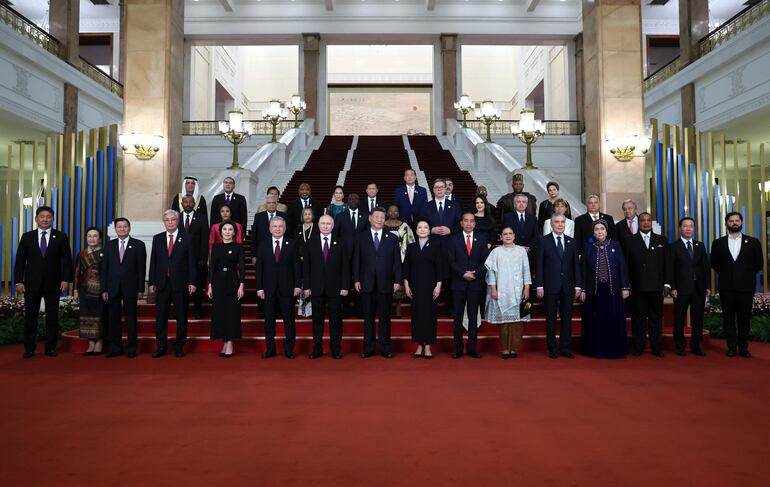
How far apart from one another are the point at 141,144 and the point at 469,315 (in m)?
5.73

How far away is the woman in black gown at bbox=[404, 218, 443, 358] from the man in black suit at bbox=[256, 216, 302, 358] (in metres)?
1.21

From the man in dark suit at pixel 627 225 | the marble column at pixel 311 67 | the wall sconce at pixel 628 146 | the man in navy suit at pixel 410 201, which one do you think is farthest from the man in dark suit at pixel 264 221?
the marble column at pixel 311 67

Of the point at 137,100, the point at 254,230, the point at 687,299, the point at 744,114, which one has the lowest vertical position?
the point at 687,299

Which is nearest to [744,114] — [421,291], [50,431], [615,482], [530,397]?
[421,291]

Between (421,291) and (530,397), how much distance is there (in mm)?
2051

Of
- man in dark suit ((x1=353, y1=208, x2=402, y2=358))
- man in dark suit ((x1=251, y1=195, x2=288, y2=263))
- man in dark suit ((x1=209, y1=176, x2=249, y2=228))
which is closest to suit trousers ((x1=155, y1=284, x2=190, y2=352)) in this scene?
man in dark suit ((x1=251, y1=195, x2=288, y2=263))

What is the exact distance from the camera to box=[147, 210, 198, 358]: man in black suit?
20.5 feet

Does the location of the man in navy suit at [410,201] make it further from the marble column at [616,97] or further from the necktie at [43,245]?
the necktie at [43,245]

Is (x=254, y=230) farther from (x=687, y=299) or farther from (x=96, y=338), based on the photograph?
(x=687, y=299)

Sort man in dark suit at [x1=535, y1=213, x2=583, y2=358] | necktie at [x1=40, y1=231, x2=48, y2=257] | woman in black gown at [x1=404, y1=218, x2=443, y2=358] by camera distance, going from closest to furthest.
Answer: woman in black gown at [x1=404, y1=218, x2=443, y2=358]
man in dark suit at [x1=535, y1=213, x2=583, y2=358]
necktie at [x1=40, y1=231, x2=48, y2=257]

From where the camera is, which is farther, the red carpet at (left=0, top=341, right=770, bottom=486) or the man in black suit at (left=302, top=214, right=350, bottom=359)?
the man in black suit at (left=302, top=214, right=350, bottom=359)

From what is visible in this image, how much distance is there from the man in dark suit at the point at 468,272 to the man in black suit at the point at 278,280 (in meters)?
1.68

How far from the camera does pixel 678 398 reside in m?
4.34

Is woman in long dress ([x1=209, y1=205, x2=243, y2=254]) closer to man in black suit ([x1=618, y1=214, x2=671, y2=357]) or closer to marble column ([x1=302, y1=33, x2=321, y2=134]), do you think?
man in black suit ([x1=618, y1=214, x2=671, y2=357])
